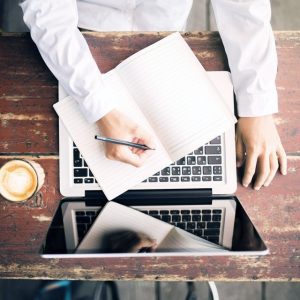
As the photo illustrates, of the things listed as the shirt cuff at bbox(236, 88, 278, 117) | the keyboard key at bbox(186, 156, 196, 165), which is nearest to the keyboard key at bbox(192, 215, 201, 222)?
the keyboard key at bbox(186, 156, 196, 165)

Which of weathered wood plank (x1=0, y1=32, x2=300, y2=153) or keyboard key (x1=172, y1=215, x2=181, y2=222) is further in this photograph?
weathered wood plank (x1=0, y1=32, x2=300, y2=153)

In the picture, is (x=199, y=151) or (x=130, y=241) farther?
(x=199, y=151)

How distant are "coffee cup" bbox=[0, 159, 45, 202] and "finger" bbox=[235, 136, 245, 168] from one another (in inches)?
14.2

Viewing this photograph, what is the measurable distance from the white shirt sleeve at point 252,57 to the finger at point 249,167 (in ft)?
0.24

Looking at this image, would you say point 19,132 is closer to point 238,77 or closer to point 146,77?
point 146,77

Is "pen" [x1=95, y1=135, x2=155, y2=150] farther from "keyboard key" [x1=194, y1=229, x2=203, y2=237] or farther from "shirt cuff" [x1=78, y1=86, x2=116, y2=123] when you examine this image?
"keyboard key" [x1=194, y1=229, x2=203, y2=237]

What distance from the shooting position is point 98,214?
2.11 feet

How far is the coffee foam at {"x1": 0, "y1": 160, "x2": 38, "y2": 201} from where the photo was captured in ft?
2.27

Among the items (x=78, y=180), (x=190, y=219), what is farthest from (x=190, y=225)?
(x=78, y=180)

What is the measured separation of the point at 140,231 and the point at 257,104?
31cm

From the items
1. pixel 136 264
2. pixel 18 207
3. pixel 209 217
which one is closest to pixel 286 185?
pixel 209 217

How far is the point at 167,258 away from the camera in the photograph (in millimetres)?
678

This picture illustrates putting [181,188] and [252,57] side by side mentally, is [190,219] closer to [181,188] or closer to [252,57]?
[181,188]

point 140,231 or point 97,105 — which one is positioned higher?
point 97,105
